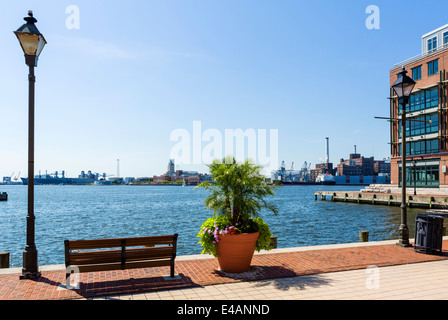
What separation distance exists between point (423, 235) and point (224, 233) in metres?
6.79

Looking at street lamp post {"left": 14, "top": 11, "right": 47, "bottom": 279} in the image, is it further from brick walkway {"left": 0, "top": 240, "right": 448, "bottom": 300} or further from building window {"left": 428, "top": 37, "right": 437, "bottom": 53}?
building window {"left": 428, "top": 37, "right": 437, "bottom": 53}

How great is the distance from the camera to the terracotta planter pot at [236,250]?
8.42m

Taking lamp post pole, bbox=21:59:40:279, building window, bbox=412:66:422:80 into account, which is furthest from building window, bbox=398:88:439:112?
lamp post pole, bbox=21:59:40:279

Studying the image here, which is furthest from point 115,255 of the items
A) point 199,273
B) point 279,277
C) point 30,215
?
point 279,277

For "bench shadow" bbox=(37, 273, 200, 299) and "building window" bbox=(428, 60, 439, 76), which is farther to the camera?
"building window" bbox=(428, 60, 439, 76)

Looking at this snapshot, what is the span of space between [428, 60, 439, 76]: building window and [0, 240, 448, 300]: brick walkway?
51.1 m

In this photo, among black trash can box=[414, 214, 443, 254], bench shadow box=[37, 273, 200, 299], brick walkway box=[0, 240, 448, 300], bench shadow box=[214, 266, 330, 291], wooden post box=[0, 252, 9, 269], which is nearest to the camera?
bench shadow box=[37, 273, 200, 299]

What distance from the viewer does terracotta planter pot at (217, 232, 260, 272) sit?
8.42 m

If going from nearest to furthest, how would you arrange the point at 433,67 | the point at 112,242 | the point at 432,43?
the point at 112,242 < the point at 433,67 < the point at 432,43

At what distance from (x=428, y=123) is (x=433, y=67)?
8.53 meters

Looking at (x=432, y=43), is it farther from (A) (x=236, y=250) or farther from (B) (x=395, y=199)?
(A) (x=236, y=250)

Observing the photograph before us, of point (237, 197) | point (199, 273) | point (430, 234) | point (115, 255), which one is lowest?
point (199, 273)

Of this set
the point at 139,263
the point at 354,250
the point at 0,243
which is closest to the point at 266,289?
the point at 139,263

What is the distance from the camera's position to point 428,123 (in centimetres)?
5403
